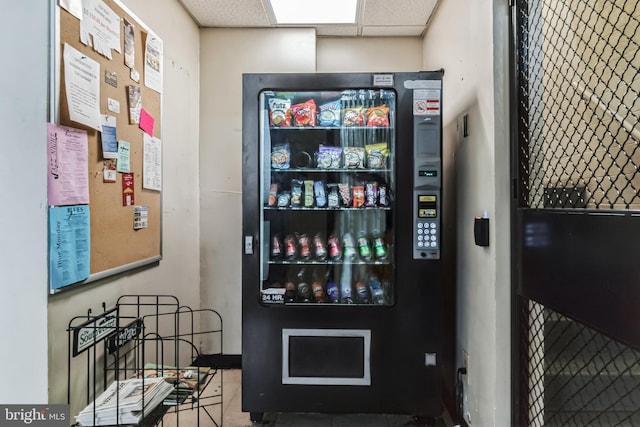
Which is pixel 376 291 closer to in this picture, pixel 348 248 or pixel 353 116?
pixel 348 248

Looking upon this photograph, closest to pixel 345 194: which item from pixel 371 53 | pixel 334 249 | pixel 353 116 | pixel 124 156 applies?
pixel 334 249

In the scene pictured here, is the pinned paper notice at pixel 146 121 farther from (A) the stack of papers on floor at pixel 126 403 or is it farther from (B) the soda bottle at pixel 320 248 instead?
(A) the stack of papers on floor at pixel 126 403

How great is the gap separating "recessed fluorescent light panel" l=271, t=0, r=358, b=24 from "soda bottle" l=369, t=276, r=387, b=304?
170 centimetres

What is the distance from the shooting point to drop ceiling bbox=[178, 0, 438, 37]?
7.41 ft

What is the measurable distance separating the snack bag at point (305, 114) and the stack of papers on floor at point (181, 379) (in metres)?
1.26

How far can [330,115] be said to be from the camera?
6.15ft

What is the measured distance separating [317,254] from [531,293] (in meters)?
1.00

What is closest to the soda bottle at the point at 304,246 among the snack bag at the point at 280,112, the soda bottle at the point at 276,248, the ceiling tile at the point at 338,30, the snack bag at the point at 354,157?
the soda bottle at the point at 276,248

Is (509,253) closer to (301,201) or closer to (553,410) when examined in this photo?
(553,410)

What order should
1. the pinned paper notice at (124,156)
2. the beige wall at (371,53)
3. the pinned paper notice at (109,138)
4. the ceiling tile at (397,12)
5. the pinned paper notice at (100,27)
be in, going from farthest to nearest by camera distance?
the beige wall at (371,53) < the ceiling tile at (397,12) < the pinned paper notice at (124,156) < the pinned paper notice at (109,138) < the pinned paper notice at (100,27)

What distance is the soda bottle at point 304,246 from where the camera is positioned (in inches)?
75.9

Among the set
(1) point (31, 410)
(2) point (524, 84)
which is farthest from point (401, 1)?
(1) point (31, 410)

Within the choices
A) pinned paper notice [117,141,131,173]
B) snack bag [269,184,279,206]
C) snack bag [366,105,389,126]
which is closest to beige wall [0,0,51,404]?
pinned paper notice [117,141,131,173]

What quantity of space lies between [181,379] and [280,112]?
53.1 inches
